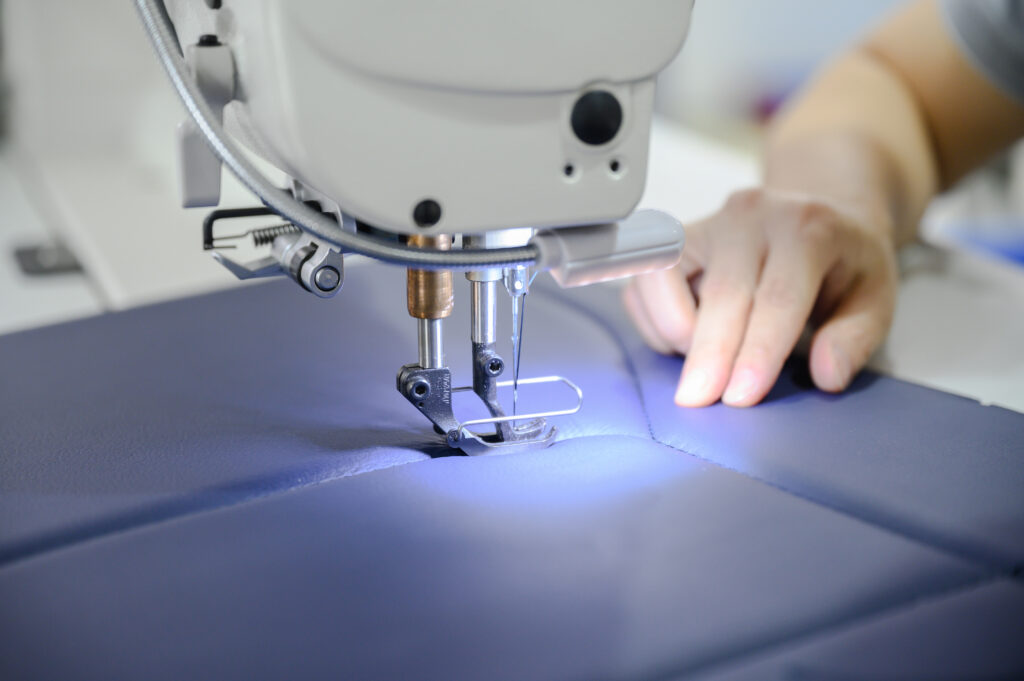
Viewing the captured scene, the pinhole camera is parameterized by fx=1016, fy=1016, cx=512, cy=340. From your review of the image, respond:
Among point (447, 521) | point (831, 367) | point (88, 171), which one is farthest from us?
point (88, 171)

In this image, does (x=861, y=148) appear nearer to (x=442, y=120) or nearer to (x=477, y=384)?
(x=477, y=384)

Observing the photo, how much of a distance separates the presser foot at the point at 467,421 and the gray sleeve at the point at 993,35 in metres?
0.96

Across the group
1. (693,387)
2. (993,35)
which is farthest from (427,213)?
(993,35)

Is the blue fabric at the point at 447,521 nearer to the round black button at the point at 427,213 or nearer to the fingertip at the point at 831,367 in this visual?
the fingertip at the point at 831,367

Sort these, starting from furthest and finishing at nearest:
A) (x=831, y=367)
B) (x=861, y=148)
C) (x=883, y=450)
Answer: (x=861, y=148)
(x=831, y=367)
(x=883, y=450)

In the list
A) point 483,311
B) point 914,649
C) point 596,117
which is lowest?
point 914,649

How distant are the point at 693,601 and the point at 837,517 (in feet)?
0.46

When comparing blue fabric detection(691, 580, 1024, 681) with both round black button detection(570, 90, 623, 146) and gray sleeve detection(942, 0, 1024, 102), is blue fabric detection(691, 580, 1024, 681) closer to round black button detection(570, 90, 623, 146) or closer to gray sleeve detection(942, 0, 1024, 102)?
round black button detection(570, 90, 623, 146)

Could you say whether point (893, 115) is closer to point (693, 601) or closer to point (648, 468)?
point (648, 468)

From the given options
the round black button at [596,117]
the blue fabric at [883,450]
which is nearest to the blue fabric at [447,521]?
the blue fabric at [883,450]

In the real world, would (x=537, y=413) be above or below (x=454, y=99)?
below

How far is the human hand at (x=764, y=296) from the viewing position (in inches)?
32.5

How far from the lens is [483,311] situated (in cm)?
72

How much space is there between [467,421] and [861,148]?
0.76 metres
